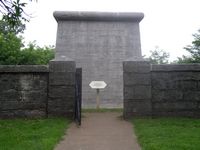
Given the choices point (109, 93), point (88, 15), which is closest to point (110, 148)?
point (109, 93)

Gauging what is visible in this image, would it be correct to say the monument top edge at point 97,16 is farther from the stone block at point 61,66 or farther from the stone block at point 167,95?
the stone block at point 167,95

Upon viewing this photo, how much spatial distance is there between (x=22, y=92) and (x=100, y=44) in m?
4.94

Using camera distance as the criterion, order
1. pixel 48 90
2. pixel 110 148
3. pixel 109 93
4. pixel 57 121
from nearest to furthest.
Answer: pixel 110 148 < pixel 57 121 < pixel 48 90 < pixel 109 93

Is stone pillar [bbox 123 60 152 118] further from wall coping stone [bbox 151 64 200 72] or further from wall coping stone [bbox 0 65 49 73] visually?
wall coping stone [bbox 0 65 49 73]

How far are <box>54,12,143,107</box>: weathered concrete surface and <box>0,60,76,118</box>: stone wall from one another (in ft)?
11.8

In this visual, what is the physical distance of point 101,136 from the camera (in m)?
8.85

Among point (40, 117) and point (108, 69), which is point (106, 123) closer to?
point (40, 117)

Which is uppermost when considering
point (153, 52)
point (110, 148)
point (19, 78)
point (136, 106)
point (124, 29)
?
point (153, 52)

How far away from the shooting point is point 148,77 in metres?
11.1

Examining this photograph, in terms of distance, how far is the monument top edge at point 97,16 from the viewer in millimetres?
14935

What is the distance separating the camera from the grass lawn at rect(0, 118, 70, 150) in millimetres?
7668

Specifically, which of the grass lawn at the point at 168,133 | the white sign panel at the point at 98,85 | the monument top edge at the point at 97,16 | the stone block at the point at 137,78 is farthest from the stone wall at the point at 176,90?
the monument top edge at the point at 97,16

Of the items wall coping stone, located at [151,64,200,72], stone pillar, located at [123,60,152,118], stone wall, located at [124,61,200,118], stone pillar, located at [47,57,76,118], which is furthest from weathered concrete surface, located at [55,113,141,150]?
wall coping stone, located at [151,64,200,72]

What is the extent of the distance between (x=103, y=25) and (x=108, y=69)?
176 centimetres
